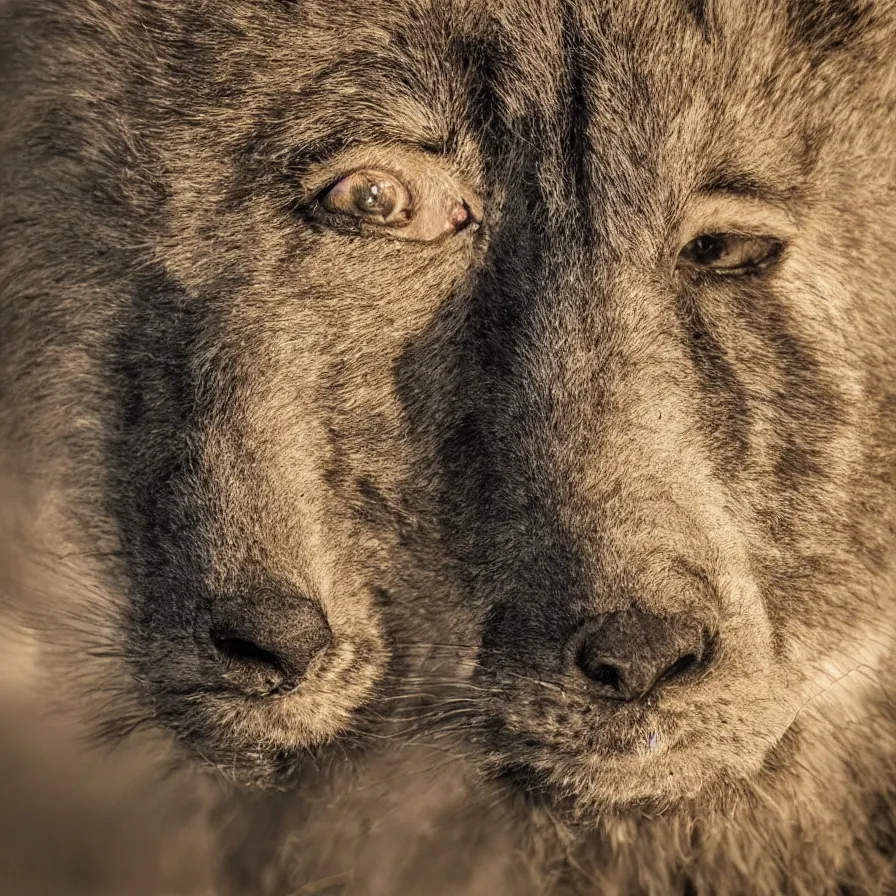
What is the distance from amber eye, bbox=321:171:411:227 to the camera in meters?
1.76

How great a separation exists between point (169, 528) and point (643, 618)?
731 mm

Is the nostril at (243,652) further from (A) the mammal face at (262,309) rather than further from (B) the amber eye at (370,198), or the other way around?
(B) the amber eye at (370,198)

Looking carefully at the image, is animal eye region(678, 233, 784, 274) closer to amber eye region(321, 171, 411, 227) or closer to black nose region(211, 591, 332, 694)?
amber eye region(321, 171, 411, 227)

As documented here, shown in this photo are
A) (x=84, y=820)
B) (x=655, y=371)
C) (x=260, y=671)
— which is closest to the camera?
(x=655, y=371)

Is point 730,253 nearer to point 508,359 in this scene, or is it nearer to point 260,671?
point 508,359

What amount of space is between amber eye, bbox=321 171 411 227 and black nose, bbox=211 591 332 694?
0.53 m

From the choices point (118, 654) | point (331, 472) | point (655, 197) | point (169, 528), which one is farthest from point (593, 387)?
point (118, 654)

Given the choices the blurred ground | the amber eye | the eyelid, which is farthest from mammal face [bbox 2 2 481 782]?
the eyelid

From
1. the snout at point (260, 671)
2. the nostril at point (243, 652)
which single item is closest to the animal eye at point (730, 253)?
the snout at point (260, 671)

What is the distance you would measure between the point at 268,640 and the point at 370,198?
0.61 metres

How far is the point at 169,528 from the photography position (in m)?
1.90

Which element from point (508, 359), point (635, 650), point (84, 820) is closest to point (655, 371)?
point (508, 359)

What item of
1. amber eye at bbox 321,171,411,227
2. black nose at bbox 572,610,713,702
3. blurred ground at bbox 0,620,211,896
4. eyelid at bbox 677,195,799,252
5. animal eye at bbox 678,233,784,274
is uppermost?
eyelid at bbox 677,195,799,252

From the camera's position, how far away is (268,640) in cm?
175
